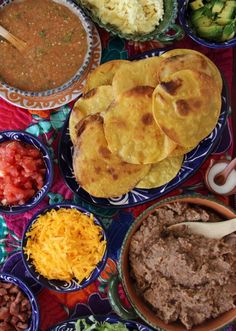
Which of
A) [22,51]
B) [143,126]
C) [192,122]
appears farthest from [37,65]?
[192,122]

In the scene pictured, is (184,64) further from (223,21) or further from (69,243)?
(69,243)

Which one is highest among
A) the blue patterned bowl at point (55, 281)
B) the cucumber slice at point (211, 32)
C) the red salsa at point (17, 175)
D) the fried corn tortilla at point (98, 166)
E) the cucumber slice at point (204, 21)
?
the cucumber slice at point (204, 21)

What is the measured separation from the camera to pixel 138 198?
288cm

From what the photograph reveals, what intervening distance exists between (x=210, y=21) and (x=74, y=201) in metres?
1.10

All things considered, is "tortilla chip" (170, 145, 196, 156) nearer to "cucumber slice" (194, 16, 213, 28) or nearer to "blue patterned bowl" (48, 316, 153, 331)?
"cucumber slice" (194, 16, 213, 28)

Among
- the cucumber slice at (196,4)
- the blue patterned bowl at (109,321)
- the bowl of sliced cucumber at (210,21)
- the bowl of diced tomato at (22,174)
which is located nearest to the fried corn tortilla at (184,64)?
the bowl of sliced cucumber at (210,21)

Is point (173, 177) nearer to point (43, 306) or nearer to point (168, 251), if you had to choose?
point (168, 251)

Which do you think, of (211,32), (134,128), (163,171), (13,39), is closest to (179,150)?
(163,171)

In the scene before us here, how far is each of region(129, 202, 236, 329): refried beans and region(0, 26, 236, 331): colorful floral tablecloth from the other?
23 centimetres

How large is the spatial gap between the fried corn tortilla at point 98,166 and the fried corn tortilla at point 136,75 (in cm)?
18

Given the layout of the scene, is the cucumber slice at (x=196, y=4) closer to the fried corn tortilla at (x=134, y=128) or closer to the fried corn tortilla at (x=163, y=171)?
the fried corn tortilla at (x=134, y=128)

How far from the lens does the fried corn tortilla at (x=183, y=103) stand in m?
2.60

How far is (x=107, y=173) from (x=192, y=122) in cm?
45

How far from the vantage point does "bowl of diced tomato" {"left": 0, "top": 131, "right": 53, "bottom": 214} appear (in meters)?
2.84
